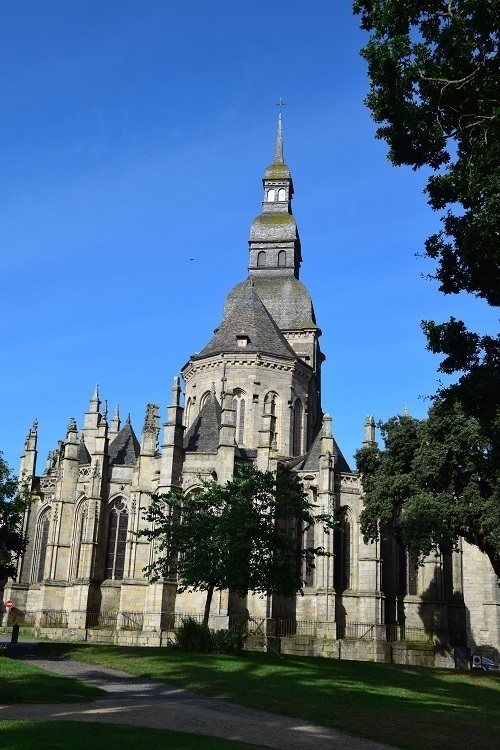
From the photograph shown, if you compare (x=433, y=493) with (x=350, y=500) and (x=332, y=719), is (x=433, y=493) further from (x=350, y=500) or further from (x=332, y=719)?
(x=332, y=719)

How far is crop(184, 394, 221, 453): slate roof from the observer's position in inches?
1690

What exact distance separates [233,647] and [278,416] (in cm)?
2187

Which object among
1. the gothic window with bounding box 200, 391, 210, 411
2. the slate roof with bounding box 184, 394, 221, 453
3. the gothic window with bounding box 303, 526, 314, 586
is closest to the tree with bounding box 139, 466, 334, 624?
the slate roof with bounding box 184, 394, 221, 453

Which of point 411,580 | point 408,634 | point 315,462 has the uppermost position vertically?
point 315,462

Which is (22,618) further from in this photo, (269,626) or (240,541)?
(240,541)

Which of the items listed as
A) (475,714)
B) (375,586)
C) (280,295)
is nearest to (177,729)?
(475,714)

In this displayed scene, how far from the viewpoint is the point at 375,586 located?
41.5 m

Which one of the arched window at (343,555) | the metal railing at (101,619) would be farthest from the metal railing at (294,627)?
the metal railing at (101,619)

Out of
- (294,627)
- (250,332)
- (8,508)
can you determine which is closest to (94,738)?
(8,508)

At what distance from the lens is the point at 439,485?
32656 millimetres

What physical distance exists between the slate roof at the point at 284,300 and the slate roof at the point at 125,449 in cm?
1126

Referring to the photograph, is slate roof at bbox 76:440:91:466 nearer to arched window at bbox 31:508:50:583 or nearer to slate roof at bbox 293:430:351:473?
arched window at bbox 31:508:50:583

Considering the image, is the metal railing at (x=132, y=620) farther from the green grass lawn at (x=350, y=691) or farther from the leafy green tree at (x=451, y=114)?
the leafy green tree at (x=451, y=114)

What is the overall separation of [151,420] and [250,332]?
10.3m
